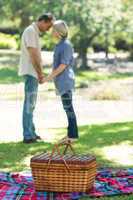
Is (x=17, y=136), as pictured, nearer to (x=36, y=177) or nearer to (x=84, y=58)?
(x=36, y=177)

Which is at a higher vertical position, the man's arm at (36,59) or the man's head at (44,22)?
the man's head at (44,22)

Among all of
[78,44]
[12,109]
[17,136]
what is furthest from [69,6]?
[17,136]

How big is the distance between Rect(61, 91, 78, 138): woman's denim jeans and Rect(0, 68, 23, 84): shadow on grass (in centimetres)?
1297

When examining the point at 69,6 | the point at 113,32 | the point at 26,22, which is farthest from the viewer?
the point at 26,22

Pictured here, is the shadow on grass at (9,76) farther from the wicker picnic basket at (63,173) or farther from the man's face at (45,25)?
the wicker picnic basket at (63,173)

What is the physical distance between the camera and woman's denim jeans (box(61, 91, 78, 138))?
31.5 feet

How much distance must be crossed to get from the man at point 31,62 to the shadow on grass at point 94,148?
Result: 1.78ft

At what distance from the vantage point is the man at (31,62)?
9477 millimetres

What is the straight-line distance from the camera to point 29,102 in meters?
9.59

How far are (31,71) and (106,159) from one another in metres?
1.88

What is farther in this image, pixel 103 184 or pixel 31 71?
pixel 31 71

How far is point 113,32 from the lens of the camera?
2723 centimetres

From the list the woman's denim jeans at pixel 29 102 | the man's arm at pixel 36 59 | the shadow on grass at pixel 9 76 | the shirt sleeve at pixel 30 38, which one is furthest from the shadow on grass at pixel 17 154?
the shadow on grass at pixel 9 76

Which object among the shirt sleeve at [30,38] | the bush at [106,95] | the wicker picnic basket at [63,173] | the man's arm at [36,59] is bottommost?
the bush at [106,95]
